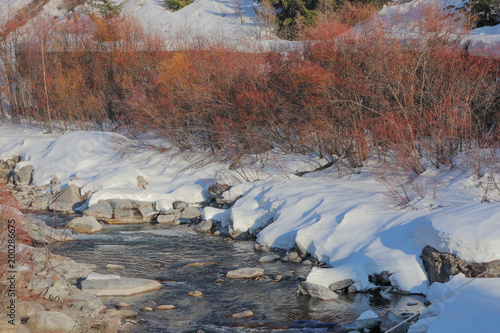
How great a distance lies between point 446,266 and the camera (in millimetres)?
7852

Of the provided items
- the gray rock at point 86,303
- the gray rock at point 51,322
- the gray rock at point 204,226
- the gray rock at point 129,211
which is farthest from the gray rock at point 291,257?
the gray rock at point 129,211

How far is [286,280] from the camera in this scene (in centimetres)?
940

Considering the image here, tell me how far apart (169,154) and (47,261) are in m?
12.2

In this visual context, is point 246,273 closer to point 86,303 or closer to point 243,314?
point 243,314

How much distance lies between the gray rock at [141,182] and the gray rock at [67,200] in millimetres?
2216

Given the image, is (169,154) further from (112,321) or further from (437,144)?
(112,321)

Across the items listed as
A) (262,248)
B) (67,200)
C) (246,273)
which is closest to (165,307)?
(246,273)

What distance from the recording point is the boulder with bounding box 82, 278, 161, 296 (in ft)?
27.8

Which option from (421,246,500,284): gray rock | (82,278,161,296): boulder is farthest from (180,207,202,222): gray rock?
(421,246,500,284): gray rock

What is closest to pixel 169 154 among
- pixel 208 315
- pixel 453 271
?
pixel 208 315

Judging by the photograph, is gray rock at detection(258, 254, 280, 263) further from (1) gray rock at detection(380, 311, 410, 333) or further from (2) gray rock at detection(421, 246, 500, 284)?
(1) gray rock at detection(380, 311, 410, 333)

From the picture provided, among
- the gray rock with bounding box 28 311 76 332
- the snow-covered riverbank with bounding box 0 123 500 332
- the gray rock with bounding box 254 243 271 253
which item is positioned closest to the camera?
the gray rock with bounding box 28 311 76 332

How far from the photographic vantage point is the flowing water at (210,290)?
743 centimetres

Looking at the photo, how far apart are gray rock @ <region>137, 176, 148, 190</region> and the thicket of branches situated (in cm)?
307
